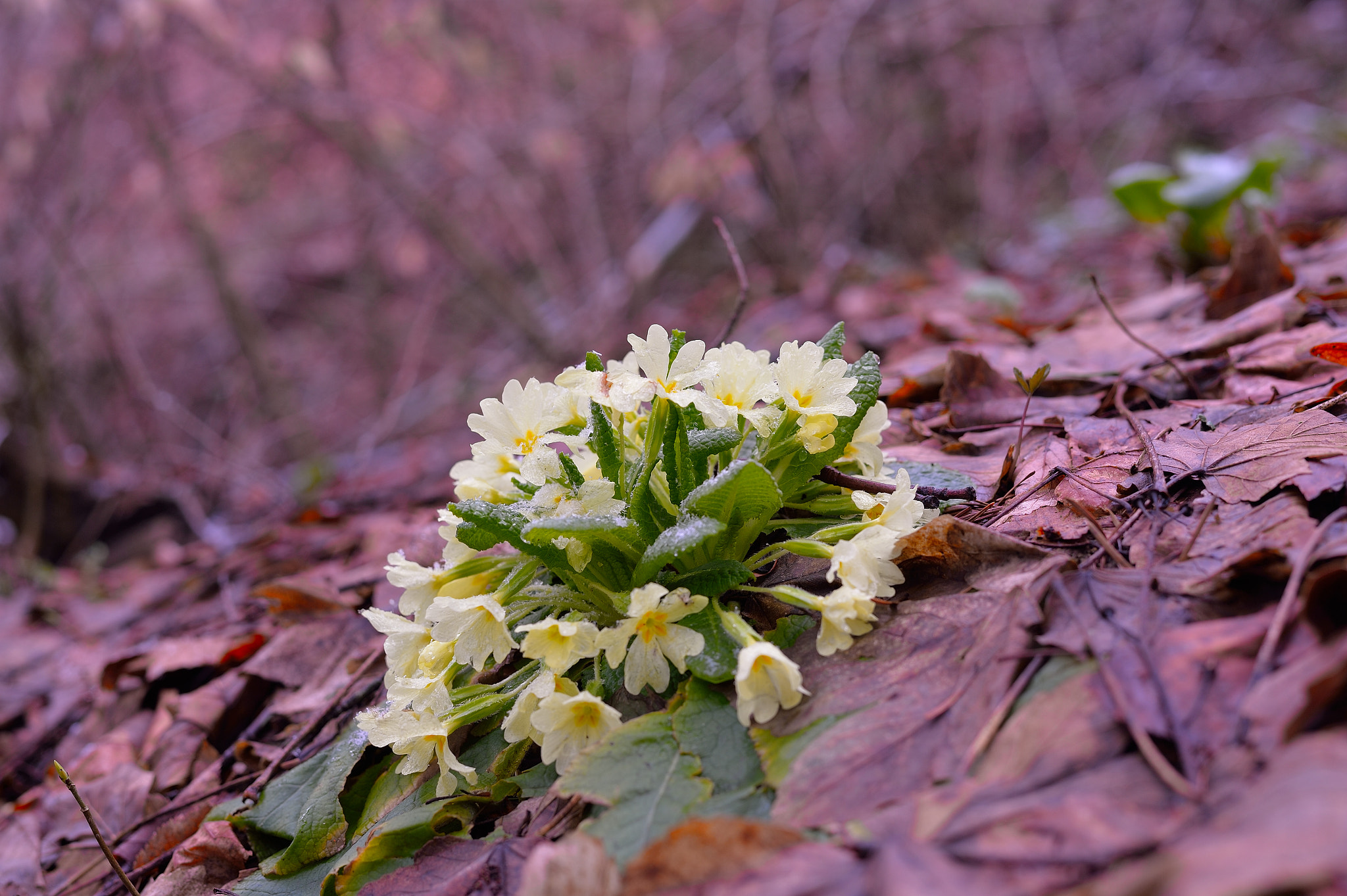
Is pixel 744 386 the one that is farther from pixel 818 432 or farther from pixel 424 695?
pixel 424 695

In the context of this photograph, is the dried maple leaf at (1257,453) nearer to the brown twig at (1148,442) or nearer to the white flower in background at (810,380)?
the brown twig at (1148,442)

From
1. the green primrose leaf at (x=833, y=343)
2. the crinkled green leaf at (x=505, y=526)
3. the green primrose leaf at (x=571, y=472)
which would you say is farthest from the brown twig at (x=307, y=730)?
the green primrose leaf at (x=833, y=343)

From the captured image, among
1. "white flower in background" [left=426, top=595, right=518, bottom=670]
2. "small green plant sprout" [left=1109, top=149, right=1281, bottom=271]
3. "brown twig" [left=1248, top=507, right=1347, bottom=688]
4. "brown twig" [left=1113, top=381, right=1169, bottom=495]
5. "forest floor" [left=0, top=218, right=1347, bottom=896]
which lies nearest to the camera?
"forest floor" [left=0, top=218, right=1347, bottom=896]

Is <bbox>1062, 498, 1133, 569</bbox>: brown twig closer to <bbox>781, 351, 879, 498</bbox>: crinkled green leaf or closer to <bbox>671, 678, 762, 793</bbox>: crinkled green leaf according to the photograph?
<bbox>781, 351, 879, 498</bbox>: crinkled green leaf

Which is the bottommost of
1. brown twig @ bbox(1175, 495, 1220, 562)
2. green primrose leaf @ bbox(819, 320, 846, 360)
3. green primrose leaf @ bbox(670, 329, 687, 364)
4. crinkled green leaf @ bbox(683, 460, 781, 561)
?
brown twig @ bbox(1175, 495, 1220, 562)

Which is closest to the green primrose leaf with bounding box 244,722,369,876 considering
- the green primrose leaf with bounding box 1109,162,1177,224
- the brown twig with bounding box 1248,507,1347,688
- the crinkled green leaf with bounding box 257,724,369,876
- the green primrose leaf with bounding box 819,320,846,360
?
the crinkled green leaf with bounding box 257,724,369,876

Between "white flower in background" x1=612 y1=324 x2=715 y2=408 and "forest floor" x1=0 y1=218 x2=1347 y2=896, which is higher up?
"white flower in background" x1=612 y1=324 x2=715 y2=408
